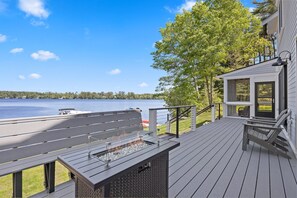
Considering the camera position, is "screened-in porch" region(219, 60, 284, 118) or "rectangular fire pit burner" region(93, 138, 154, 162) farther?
"screened-in porch" region(219, 60, 284, 118)

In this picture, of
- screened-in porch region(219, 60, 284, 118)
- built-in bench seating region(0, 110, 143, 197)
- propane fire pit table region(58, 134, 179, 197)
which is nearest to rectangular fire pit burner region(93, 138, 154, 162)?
propane fire pit table region(58, 134, 179, 197)

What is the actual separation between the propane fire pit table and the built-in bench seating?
31 centimetres

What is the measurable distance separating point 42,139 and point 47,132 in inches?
4.7

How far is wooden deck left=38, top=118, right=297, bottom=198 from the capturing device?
2.29 m

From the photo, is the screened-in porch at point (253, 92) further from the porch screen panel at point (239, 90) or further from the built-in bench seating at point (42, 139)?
the built-in bench seating at point (42, 139)

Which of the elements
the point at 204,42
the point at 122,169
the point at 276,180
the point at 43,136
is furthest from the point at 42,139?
the point at 204,42

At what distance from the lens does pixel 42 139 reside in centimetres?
262

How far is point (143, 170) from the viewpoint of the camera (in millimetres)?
1603

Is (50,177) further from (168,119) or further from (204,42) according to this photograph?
(204,42)

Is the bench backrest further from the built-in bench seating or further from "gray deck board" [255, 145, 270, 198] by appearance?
"gray deck board" [255, 145, 270, 198]

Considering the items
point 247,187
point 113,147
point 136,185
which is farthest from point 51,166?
point 247,187

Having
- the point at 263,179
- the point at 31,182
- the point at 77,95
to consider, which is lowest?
the point at 31,182

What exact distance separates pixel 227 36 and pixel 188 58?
125 inches

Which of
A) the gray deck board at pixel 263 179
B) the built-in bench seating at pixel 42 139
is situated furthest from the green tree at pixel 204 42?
the built-in bench seating at pixel 42 139
